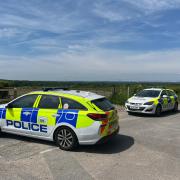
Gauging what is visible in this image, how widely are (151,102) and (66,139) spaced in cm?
790

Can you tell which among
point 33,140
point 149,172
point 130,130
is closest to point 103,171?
point 149,172

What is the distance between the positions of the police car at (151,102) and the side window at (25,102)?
7363 mm

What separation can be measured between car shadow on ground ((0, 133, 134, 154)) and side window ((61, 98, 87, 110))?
1109 millimetres

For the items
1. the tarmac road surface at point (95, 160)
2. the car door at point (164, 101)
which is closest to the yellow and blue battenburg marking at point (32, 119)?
the tarmac road surface at point (95, 160)

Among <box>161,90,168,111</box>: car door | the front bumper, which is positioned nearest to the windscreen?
<box>161,90,168,111</box>: car door

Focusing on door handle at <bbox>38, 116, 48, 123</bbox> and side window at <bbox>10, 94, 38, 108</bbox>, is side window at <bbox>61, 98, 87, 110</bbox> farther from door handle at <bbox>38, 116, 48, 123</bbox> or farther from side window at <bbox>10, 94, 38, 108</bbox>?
side window at <bbox>10, 94, 38, 108</bbox>

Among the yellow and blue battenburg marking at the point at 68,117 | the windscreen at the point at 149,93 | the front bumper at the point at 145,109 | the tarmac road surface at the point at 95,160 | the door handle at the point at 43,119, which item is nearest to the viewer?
the tarmac road surface at the point at 95,160

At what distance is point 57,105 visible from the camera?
660 centimetres

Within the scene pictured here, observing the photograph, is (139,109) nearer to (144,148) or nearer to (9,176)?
(144,148)

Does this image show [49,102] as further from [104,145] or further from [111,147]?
[111,147]

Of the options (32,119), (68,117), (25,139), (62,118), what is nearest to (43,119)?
(32,119)

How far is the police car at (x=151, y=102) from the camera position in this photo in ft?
42.9

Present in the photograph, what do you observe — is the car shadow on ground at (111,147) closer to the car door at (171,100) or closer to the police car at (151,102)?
the police car at (151,102)

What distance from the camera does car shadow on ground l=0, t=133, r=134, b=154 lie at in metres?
6.48
